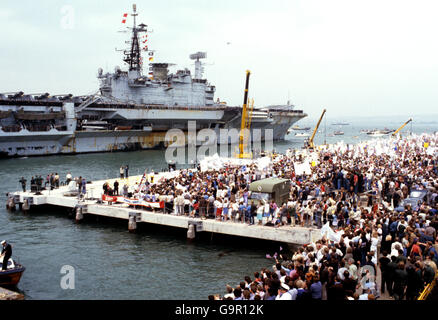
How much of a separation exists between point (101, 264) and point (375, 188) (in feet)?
45.5

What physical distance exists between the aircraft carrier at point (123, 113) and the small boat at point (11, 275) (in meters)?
41.9

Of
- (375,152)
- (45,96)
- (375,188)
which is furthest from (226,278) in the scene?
(45,96)

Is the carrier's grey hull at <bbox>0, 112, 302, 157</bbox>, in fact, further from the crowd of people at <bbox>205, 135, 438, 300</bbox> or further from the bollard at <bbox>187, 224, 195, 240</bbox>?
the crowd of people at <bbox>205, 135, 438, 300</bbox>

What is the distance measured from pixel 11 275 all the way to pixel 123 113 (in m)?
51.2

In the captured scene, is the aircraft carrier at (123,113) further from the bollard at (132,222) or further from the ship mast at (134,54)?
the bollard at (132,222)

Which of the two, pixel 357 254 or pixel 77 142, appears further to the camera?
pixel 77 142

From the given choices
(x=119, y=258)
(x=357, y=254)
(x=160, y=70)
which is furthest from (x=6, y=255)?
(x=160, y=70)

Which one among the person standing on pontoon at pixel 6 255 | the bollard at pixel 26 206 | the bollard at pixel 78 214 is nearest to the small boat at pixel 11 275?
the person standing on pontoon at pixel 6 255

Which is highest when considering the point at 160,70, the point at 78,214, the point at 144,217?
the point at 160,70

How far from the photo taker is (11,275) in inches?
570

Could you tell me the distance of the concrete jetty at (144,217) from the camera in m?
17.3

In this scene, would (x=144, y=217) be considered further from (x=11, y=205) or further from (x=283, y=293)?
(x=283, y=293)

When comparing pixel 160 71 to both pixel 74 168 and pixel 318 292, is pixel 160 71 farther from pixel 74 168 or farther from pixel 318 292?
pixel 318 292
